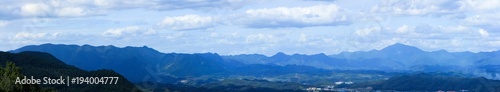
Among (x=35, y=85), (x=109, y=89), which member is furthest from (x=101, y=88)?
(x=35, y=85)

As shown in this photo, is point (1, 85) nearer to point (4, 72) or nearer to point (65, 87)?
point (4, 72)

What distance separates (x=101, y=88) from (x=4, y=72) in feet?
377

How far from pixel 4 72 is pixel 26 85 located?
326 centimetres

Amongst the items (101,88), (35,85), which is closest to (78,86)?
(101,88)

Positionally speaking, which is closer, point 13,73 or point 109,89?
point 13,73

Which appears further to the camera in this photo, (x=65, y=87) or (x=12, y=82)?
(x=65, y=87)

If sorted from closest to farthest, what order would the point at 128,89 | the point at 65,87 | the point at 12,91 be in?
the point at 12,91, the point at 65,87, the point at 128,89

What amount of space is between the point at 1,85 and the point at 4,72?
5.13 feet

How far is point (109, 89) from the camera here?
604ft

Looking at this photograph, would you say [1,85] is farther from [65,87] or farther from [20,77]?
[65,87]

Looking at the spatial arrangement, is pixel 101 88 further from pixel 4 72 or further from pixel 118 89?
pixel 4 72

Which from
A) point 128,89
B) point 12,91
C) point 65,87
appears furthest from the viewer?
point 128,89

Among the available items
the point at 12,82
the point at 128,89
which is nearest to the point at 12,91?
the point at 12,82

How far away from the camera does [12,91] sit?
67125mm
